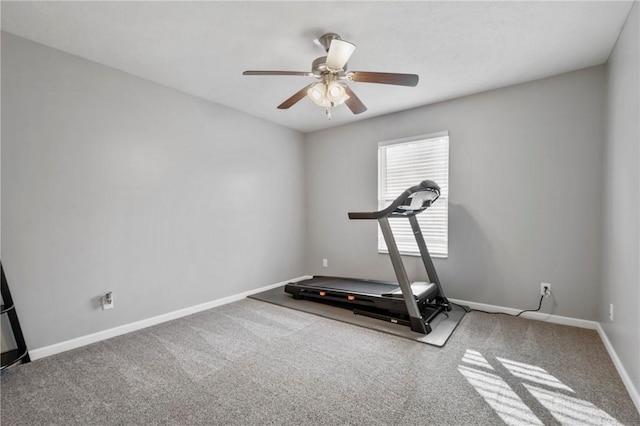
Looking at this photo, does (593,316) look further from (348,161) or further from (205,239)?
(205,239)

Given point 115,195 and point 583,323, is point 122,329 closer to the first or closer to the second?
point 115,195

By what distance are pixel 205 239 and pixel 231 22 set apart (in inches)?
88.6

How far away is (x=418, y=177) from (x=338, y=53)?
2153 millimetres

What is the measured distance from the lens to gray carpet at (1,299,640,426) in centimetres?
159

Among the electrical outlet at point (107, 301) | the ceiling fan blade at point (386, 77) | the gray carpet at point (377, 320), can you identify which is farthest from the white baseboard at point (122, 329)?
the ceiling fan blade at point (386, 77)

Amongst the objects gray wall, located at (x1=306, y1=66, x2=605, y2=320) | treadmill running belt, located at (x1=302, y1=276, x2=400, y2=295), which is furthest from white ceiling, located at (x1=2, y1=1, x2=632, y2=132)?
treadmill running belt, located at (x1=302, y1=276, x2=400, y2=295)

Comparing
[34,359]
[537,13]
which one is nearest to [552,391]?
A: [537,13]

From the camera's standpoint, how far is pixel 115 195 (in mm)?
2670

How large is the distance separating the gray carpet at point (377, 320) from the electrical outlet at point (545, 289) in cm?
76

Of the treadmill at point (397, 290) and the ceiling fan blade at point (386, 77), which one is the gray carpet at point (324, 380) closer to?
the treadmill at point (397, 290)

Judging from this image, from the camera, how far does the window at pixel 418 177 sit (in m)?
3.48

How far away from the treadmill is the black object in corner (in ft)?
7.87

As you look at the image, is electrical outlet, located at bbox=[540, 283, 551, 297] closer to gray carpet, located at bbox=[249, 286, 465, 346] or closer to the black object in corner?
gray carpet, located at bbox=[249, 286, 465, 346]

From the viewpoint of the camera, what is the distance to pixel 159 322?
2.96 meters
